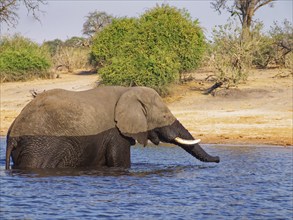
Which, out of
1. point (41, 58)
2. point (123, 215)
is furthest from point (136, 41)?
point (123, 215)

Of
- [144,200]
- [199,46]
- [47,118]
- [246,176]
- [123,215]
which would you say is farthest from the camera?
[199,46]

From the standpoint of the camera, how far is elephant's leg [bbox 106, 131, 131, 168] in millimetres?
11148

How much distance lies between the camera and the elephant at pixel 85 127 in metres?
10.6

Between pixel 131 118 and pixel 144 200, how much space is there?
2.28m

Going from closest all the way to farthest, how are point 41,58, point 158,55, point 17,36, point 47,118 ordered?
point 47,118
point 158,55
point 41,58
point 17,36

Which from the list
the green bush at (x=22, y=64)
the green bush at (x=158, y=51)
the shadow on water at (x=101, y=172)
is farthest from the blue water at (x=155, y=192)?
the green bush at (x=22, y=64)

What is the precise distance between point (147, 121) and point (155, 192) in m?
2.03

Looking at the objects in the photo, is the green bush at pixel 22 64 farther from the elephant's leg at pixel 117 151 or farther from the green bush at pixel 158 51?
the elephant's leg at pixel 117 151

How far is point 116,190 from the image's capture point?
9.87 meters

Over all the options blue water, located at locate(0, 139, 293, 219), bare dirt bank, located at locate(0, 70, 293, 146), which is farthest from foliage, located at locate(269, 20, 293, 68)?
blue water, located at locate(0, 139, 293, 219)

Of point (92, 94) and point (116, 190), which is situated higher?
point (92, 94)

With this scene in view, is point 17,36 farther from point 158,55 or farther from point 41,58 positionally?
point 158,55

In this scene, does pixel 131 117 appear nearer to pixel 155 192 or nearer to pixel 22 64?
pixel 155 192

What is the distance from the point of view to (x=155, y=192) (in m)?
9.81
